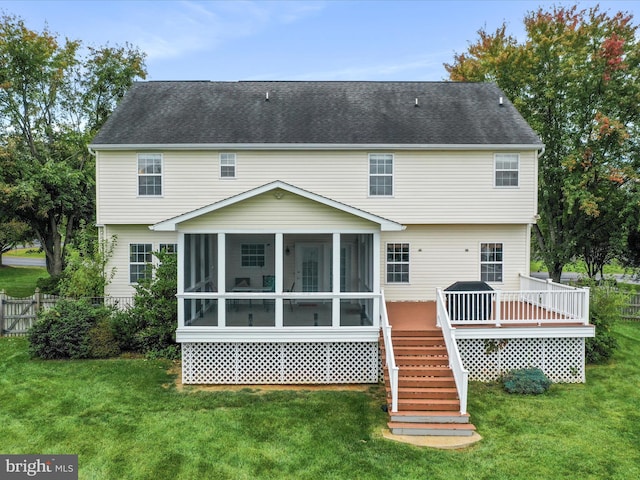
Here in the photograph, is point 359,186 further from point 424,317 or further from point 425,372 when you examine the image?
point 425,372

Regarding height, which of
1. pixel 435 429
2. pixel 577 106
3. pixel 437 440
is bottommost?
pixel 437 440

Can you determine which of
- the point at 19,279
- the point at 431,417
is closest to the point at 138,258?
the point at 431,417

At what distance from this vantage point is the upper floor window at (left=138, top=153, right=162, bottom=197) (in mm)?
14398

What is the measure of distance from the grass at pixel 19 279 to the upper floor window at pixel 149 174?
12269mm

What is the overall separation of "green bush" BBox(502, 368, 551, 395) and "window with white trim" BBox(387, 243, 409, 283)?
16.5 ft

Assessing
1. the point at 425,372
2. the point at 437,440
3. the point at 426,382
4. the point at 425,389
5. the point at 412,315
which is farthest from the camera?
the point at 412,315

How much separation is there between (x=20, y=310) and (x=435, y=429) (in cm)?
1419

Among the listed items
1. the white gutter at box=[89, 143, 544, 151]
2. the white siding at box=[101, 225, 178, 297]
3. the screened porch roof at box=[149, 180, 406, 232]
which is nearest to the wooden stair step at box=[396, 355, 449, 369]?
the screened porch roof at box=[149, 180, 406, 232]

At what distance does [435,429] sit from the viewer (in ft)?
26.8

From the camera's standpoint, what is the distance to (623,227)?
18.6m

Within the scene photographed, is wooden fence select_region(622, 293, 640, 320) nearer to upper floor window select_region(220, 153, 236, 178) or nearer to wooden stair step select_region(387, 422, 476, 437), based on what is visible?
wooden stair step select_region(387, 422, 476, 437)

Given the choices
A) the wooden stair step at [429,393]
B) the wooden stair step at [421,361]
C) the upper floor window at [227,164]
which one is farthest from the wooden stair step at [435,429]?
the upper floor window at [227,164]

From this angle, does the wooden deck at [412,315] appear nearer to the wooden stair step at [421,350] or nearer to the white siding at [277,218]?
the wooden stair step at [421,350]

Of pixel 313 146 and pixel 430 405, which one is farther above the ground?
pixel 313 146
